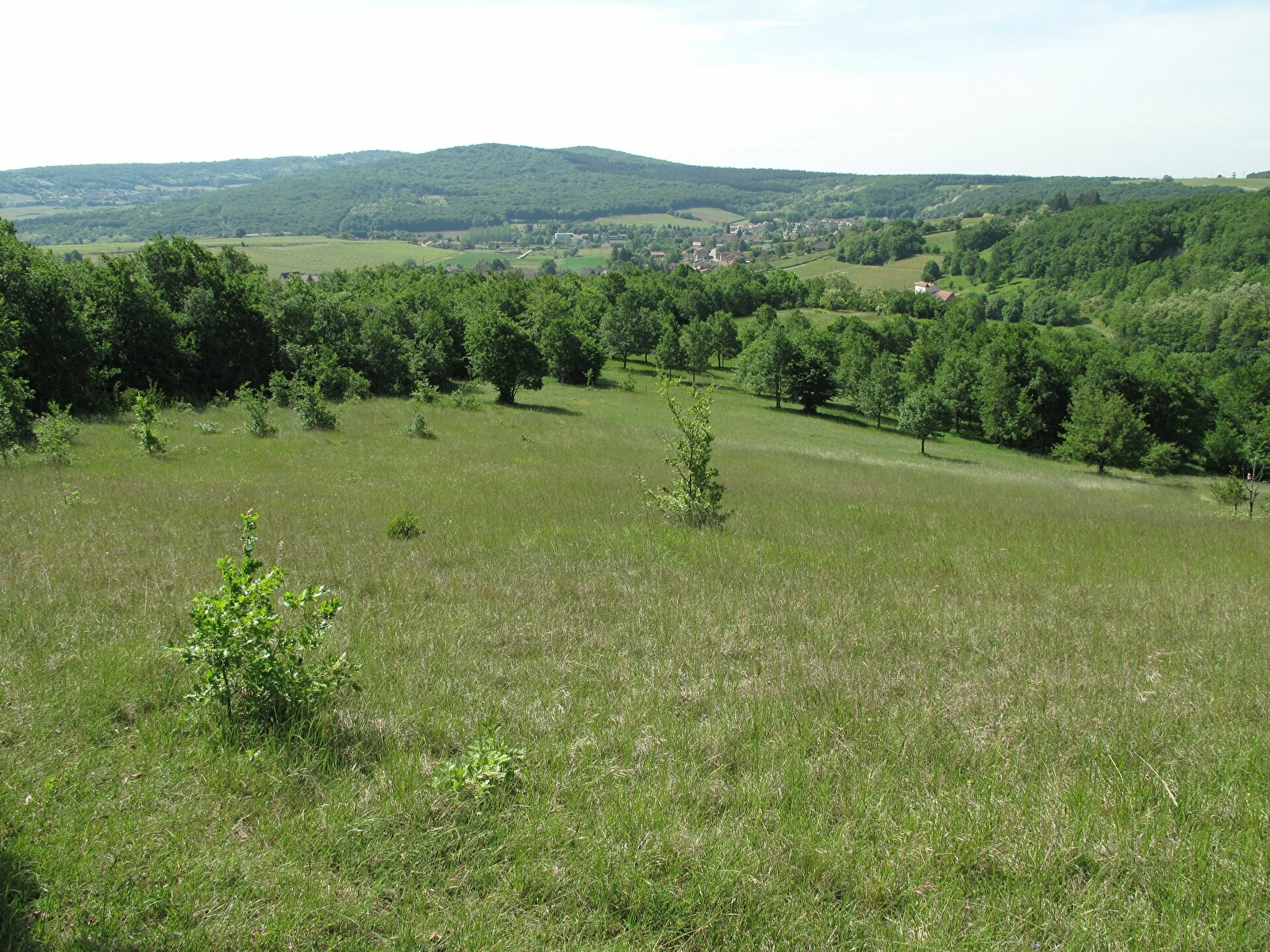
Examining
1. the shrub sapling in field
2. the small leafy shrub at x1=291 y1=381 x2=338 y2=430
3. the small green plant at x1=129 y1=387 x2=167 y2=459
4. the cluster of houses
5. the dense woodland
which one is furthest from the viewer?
the cluster of houses

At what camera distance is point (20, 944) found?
8.83 ft

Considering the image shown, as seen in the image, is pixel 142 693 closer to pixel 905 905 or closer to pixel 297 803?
pixel 297 803

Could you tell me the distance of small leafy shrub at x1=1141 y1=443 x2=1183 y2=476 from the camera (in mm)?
50156

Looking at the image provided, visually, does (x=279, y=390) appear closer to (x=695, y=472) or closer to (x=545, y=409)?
(x=545, y=409)

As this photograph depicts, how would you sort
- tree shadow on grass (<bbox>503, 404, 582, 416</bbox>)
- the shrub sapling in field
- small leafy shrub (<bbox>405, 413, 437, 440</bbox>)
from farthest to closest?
the shrub sapling in field
tree shadow on grass (<bbox>503, 404, 582, 416</bbox>)
small leafy shrub (<bbox>405, 413, 437, 440</bbox>)

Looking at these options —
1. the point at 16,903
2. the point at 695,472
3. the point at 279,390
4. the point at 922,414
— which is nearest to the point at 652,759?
the point at 16,903

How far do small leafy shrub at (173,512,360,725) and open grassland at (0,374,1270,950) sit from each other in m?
0.24

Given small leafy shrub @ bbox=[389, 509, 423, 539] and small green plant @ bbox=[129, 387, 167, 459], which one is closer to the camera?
small leafy shrub @ bbox=[389, 509, 423, 539]

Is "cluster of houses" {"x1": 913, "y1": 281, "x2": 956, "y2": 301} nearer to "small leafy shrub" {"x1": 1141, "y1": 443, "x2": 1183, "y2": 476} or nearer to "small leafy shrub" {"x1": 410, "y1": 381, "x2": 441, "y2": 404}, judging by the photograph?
"small leafy shrub" {"x1": 1141, "y1": 443, "x2": 1183, "y2": 476}

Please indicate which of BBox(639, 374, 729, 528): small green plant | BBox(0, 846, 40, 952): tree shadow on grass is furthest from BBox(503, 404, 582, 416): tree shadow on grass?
BBox(0, 846, 40, 952): tree shadow on grass

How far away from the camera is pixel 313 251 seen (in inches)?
6053

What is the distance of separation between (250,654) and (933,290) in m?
154

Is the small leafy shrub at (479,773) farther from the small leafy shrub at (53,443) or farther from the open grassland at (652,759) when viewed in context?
the small leafy shrub at (53,443)

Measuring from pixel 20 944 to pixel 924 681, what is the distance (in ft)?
18.4
